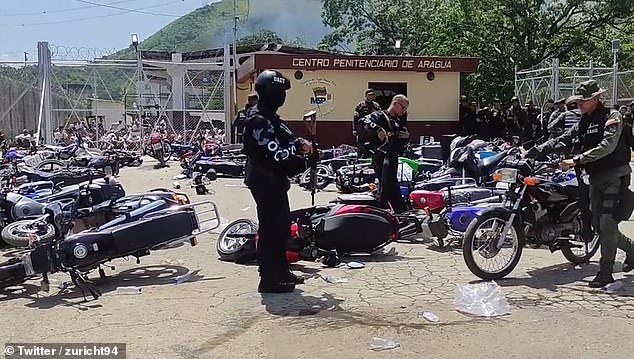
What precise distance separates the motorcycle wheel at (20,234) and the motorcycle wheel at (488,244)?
378cm

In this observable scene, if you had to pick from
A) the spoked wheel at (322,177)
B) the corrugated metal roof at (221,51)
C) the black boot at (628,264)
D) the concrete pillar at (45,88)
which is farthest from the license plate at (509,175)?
the corrugated metal roof at (221,51)

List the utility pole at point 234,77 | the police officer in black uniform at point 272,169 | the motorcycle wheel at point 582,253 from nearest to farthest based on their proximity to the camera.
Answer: the police officer in black uniform at point 272,169 < the motorcycle wheel at point 582,253 < the utility pole at point 234,77

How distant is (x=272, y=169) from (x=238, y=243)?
1868 millimetres

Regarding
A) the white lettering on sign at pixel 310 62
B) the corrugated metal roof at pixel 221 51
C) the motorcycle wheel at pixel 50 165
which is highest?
the corrugated metal roof at pixel 221 51

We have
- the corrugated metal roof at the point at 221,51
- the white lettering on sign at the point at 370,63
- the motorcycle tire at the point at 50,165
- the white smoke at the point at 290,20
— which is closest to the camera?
the motorcycle tire at the point at 50,165

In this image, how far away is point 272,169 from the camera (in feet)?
20.3

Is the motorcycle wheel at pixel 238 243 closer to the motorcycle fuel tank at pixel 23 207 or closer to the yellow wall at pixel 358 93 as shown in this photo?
the motorcycle fuel tank at pixel 23 207

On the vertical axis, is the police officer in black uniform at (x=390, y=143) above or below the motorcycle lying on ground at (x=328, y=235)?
above

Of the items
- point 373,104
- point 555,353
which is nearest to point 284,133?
point 555,353

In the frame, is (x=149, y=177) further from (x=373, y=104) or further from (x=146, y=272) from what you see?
(x=146, y=272)

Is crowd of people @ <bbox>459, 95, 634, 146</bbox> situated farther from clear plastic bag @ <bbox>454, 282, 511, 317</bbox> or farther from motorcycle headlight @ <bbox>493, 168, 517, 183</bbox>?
clear plastic bag @ <bbox>454, 282, 511, 317</bbox>

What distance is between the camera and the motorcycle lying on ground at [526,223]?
6.66 metres

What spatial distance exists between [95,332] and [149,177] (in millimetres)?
12236

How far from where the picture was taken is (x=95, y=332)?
531cm
